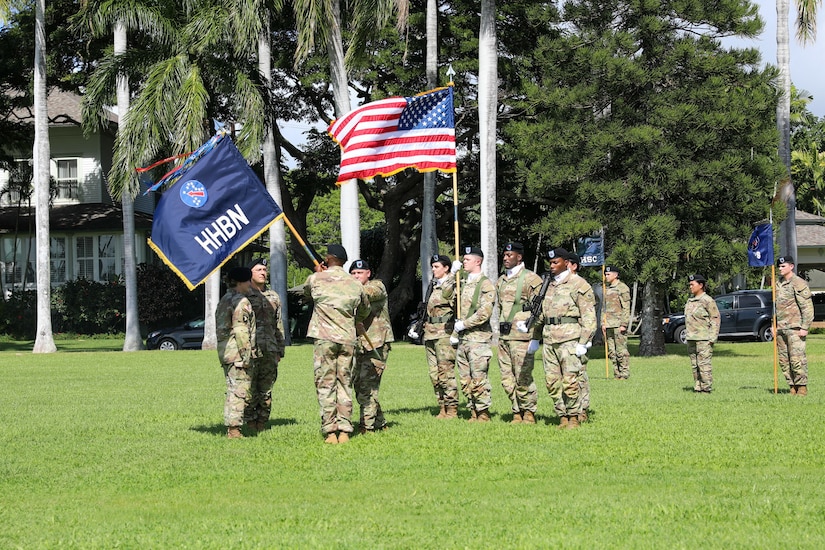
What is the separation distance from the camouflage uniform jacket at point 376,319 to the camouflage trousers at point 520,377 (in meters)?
1.57

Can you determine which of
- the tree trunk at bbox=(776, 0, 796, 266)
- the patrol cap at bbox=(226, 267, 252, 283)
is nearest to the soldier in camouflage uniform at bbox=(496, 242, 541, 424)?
the patrol cap at bbox=(226, 267, 252, 283)

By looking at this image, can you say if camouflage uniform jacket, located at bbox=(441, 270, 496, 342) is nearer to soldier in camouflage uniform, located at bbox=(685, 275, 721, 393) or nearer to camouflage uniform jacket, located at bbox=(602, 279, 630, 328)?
soldier in camouflage uniform, located at bbox=(685, 275, 721, 393)

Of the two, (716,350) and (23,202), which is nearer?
(716,350)

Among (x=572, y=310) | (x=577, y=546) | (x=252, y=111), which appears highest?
(x=252, y=111)

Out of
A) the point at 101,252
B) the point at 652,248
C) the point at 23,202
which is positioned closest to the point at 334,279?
the point at 652,248

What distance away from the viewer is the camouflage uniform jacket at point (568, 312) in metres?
12.5

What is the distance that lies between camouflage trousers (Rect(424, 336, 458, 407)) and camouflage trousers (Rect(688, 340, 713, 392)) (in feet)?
17.2

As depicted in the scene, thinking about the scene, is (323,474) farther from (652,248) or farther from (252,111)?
(252,111)

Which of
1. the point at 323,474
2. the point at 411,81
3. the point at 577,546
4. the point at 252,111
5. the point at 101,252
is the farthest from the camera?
the point at 101,252

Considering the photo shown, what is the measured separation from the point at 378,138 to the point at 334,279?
6105 mm

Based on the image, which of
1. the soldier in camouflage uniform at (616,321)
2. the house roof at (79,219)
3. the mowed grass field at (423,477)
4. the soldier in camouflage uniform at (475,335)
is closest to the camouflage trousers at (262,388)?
the mowed grass field at (423,477)

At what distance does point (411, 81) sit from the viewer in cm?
3725

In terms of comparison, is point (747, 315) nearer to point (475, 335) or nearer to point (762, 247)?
point (762, 247)

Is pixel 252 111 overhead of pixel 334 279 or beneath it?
overhead
